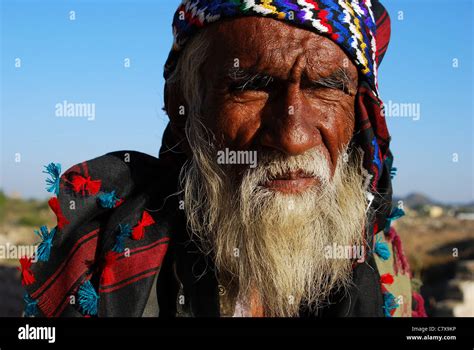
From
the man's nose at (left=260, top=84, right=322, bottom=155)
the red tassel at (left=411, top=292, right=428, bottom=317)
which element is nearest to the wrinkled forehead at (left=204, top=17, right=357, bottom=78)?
the man's nose at (left=260, top=84, right=322, bottom=155)

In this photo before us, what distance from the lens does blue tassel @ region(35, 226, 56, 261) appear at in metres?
2.23

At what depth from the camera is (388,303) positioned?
250cm

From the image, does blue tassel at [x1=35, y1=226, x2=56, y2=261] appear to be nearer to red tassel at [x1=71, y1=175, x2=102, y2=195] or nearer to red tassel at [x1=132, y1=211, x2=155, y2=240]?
red tassel at [x1=71, y1=175, x2=102, y2=195]

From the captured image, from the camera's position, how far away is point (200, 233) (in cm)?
228

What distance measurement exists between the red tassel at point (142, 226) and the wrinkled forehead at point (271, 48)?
62cm

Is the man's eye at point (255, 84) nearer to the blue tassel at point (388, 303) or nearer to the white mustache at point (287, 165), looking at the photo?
the white mustache at point (287, 165)

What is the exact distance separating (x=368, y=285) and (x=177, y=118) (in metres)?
1.04

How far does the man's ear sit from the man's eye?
34cm

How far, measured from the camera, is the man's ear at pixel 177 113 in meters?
2.42

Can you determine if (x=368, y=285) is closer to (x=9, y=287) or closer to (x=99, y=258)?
(x=99, y=258)

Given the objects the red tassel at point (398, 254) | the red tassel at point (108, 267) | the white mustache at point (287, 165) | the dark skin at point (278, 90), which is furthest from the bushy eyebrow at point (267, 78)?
the red tassel at point (398, 254)

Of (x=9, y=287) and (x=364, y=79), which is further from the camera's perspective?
(x=9, y=287)

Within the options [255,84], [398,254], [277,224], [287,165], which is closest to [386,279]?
[398,254]

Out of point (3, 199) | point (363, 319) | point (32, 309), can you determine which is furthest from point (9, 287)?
point (3, 199)
